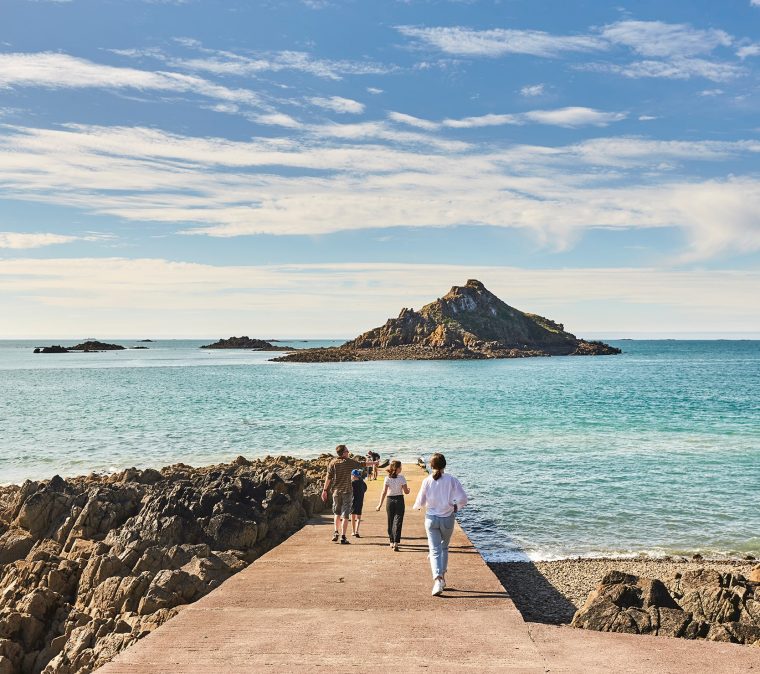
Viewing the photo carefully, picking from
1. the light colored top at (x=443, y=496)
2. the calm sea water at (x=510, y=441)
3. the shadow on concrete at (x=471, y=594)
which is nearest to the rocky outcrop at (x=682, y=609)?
the shadow on concrete at (x=471, y=594)

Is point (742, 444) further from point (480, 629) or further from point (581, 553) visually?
point (480, 629)

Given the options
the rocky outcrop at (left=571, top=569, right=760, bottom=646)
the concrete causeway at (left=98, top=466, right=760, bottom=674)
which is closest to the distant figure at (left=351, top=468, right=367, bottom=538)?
the concrete causeway at (left=98, top=466, right=760, bottom=674)

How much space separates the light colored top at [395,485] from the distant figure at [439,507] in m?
2.58

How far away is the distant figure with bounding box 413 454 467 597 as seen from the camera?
33.2 feet

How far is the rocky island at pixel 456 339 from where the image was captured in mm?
163250

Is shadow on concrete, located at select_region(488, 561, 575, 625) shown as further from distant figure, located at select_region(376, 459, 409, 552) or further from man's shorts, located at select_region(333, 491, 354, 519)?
man's shorts, located at select_region(333, 491, 354, 519)

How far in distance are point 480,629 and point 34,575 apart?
30.0 feet

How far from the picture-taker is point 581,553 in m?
16.8

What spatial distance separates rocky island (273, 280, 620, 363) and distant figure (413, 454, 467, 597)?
14288 centimetres

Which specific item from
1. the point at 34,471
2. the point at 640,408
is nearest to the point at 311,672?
the point at 34,471

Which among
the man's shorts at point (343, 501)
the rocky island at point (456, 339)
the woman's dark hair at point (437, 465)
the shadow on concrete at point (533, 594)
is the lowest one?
the shadow on concrete at point (533, 594)

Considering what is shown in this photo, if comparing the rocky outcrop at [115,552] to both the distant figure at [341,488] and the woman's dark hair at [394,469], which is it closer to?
the distant figure at [341,488]

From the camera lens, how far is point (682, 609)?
10656 millimetres

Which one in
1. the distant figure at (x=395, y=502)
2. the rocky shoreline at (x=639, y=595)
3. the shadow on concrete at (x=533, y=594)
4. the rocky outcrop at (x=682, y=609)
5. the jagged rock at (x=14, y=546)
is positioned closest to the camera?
the rocky outcrop at (x=682, y=609)
